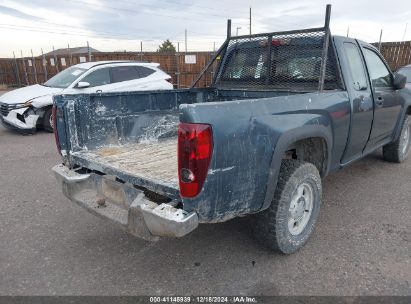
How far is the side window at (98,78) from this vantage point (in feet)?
28.6

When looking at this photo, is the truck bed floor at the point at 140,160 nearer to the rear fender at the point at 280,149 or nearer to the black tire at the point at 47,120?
the rear fender at the point at 280,149

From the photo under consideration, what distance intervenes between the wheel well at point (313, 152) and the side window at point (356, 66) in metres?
0.93

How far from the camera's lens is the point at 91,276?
114 inches

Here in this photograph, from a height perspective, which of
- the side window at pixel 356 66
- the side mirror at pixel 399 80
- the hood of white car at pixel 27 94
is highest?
the side window at pixel 356 66

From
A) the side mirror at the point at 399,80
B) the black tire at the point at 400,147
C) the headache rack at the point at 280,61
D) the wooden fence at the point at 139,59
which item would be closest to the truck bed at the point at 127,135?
the headache rack at the point at 280,61

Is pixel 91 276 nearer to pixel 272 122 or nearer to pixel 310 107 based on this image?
pixel 272 122

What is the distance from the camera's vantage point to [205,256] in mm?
3186

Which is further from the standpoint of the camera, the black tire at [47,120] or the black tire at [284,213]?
the black tire at [47,120]

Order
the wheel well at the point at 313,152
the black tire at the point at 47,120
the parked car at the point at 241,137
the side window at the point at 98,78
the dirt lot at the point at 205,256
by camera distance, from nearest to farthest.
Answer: the parked car at the point at 241,137
the dirt lot at the point at 205,256
the wheel well at the point at 313,152
the black tire at the point at 47,120
the side window at the point at 98,78

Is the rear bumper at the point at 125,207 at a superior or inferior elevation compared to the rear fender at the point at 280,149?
inferior

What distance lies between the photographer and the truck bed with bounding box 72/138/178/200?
2664 millimetres

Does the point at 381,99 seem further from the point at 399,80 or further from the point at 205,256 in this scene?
the point at 205,256

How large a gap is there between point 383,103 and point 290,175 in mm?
2234

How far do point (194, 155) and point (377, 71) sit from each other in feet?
10.9
